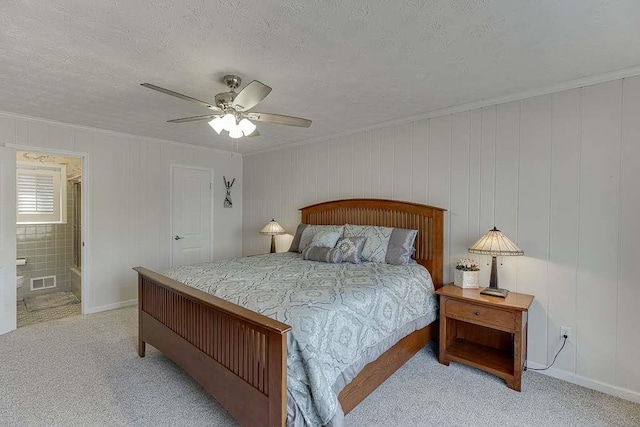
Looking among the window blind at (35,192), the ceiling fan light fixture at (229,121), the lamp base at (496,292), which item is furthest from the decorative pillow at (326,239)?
the window blind at (35,192)

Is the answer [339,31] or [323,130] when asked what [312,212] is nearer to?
[323,130]

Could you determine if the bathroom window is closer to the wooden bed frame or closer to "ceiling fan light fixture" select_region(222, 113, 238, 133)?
the wooden bed frame

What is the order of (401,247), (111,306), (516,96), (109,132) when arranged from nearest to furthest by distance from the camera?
(516,96) < (401,247) < (109,132) < (111,306)

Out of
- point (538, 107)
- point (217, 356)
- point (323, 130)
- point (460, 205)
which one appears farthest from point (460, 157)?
point (217, 356)

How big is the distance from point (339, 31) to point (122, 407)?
9.18 ft

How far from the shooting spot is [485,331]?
2.93 m

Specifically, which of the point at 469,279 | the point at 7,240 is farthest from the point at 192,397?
the point at 7,240

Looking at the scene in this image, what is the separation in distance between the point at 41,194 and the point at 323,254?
4747mm

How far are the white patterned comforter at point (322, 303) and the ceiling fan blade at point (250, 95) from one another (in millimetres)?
1288

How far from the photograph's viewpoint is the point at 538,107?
8.93ft

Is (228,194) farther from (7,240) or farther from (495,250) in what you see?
(495,250)

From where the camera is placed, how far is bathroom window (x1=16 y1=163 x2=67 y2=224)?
4.84 metres

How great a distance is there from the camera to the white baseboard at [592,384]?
2.31 meters

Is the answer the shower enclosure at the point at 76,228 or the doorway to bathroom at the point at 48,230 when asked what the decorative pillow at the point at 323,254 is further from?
the shower enclosure at the point at 76,228
